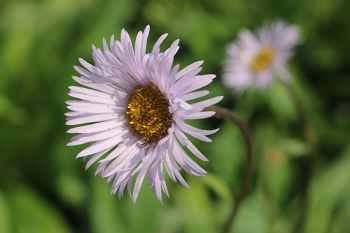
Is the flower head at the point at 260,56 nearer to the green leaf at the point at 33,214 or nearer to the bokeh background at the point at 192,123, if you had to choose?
the bokeh background at the point at 192,123

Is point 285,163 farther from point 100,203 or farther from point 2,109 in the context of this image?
point 2,109

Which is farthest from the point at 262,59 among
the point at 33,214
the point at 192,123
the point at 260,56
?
the point at 33,214

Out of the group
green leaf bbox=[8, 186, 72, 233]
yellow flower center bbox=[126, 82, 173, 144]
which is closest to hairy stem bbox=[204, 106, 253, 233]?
yellow flower center bbox=[126, 82, 173, 144]

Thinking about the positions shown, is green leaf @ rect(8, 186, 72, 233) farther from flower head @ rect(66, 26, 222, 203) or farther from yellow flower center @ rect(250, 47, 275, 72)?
yellow flower center @ rect(250, 47, 275, 72)

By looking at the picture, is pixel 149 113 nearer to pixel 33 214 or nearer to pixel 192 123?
pixel 192 123

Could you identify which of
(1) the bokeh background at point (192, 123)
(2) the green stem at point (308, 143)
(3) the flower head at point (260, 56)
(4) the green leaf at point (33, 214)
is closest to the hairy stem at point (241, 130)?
(1) the bokeh background at point (192, 123)
